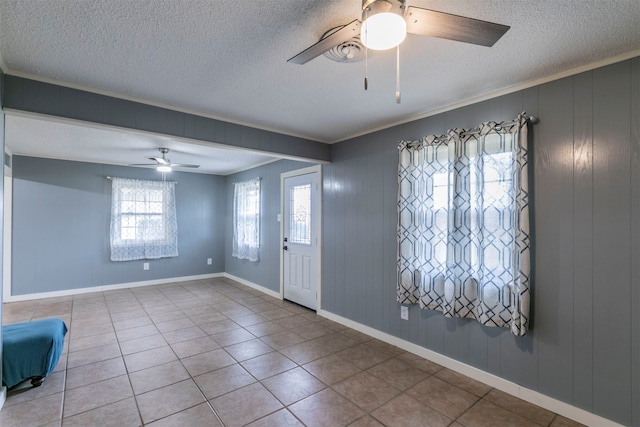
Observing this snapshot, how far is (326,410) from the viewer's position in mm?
2188

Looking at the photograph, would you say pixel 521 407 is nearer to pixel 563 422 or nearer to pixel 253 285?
pixel 563 422

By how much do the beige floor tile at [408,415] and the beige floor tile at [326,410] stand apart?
0.16 meters

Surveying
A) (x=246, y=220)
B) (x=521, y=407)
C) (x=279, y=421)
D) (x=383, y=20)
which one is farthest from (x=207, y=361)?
(x=246, y=220)

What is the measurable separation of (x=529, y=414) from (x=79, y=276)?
6501 mm

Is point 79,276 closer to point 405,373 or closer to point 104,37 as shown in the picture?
point 104,37

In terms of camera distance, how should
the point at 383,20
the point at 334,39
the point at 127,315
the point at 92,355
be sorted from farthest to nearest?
the point at 127,315 → the point at 92,355 → the point at 334,39 → the point at 383,20

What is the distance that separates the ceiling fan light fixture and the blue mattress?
128 inches

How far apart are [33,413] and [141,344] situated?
1.15m

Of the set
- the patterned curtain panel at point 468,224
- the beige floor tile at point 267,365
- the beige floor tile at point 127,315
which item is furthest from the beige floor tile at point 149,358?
the patterned curtain panel at point 468,224

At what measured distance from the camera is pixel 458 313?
2.68 m

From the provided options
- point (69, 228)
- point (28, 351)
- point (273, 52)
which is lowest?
point (28, 351)

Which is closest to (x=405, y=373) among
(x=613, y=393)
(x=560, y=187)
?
(x=613, y=393)

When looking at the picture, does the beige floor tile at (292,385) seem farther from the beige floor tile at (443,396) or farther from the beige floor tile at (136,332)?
the beige floor tile at (136,332)

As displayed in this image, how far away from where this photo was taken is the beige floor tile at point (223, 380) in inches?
95.5
